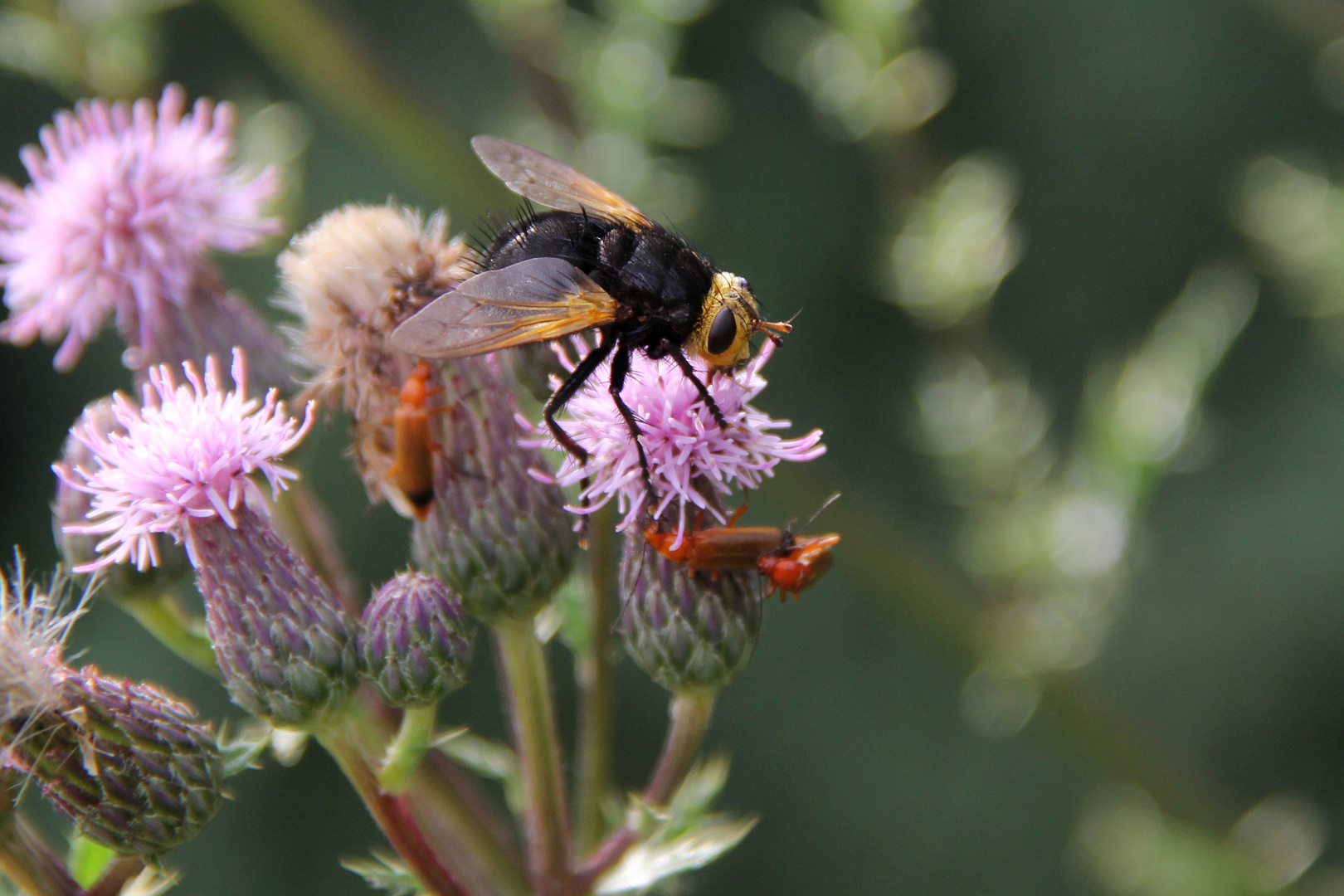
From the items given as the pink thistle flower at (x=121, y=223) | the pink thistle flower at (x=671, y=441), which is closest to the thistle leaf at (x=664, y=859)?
the pink thistle flower at (x=671, y=441)

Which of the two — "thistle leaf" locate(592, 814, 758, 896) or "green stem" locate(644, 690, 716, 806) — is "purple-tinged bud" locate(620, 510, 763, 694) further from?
"thistle leaf" locate(592, 814, 758, 896)

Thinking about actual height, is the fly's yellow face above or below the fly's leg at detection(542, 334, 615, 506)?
above

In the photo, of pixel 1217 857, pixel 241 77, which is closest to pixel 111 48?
pixel 241 77

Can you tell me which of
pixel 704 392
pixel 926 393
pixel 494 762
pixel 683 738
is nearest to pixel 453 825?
pixel 494 762

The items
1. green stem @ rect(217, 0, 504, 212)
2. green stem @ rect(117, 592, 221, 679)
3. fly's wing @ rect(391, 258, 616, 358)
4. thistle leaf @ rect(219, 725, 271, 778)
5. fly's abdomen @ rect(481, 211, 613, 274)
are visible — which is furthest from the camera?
green stem @ rect(217, 0, 504, 212)

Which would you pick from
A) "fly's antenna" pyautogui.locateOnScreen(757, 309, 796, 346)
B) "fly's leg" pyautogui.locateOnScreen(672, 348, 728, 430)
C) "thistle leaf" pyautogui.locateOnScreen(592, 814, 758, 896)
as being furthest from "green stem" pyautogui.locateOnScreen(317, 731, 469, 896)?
"fly's antenna" pyautogui.locateOnScreen(757, 309, 796, 346)

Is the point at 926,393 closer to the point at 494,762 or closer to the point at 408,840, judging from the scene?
the point at 494,762
